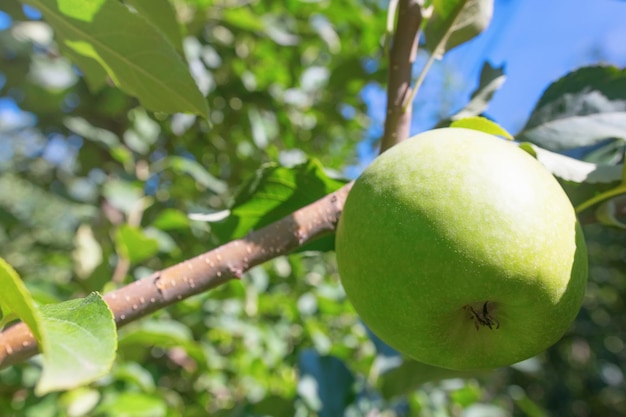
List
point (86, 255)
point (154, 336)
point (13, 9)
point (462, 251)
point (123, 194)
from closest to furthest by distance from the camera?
point (462, 251) → point (154, 336) → point (13, 9) → point (86, 255) → point (123, 194)

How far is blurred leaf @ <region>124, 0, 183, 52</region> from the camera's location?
0.91m

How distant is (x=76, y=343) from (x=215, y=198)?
1565mm

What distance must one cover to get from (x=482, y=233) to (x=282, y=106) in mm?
1858

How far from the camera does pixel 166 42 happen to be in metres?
0.75

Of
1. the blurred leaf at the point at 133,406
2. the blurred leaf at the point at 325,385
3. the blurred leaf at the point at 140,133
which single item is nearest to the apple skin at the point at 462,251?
the blurred leaf at the point at 325,385

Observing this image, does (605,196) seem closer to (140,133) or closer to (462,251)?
(462,251)

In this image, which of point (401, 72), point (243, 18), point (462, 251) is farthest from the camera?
point (243, 18)

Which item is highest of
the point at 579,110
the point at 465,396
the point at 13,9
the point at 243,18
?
the point at 579,110

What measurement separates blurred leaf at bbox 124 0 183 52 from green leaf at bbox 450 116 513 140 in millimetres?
484

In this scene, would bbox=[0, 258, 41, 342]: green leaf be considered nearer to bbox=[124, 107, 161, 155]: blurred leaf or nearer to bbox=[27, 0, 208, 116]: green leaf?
bbox=[27, 0, 208, 116]: green leaf

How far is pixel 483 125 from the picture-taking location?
0.75m

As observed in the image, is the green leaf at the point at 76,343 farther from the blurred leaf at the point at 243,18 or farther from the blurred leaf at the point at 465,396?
the blurred leaf at the point at 465,396

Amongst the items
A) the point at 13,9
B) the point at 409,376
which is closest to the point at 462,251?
the point at 409,376

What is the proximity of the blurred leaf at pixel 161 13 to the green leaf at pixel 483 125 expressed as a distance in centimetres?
48
